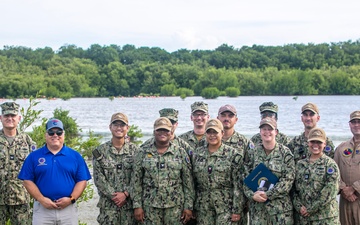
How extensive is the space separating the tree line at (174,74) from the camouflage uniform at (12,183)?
55264 millimetres

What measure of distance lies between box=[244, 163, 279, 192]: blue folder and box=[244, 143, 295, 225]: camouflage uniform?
4cm

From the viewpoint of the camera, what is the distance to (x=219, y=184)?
611 centimetres

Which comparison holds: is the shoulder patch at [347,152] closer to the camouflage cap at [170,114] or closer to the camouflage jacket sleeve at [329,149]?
the camouflage jacket sleeve at [329,149]

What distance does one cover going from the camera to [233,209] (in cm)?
605

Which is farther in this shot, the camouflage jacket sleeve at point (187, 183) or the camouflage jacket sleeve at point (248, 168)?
the camouflage jacket sleeve at point (187, 183)

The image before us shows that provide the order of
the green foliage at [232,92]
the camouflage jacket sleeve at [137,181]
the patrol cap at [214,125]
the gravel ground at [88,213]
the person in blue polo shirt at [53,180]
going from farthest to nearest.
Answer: the green foliage at [232,92] < the gravel ground at [88,213] < the camouflage jacket sleeve at [137,181] < the patrol cap at [214,125] < the person in blue polo shirt at [53,180]

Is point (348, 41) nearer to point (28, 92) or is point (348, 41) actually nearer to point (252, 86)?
point (252, 86)

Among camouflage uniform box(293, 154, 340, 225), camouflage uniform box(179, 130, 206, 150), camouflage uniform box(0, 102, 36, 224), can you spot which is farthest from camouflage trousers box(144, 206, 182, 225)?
camouflage uniform box(0, 102, 36, 224)

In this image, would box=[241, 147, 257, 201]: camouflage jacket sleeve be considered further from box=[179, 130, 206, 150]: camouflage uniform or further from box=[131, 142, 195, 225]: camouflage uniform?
box=[179, 130, 206, 150]: camouflage uniform

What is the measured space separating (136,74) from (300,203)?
70.0m

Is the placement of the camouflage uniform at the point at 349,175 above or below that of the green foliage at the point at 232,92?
below

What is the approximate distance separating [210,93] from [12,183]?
6522 centimetres

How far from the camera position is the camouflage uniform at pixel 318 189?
19.0ft

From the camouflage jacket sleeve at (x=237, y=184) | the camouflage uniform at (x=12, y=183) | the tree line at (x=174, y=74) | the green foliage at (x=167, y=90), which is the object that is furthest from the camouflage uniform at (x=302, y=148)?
the green foliage at (x=167, y=90)
